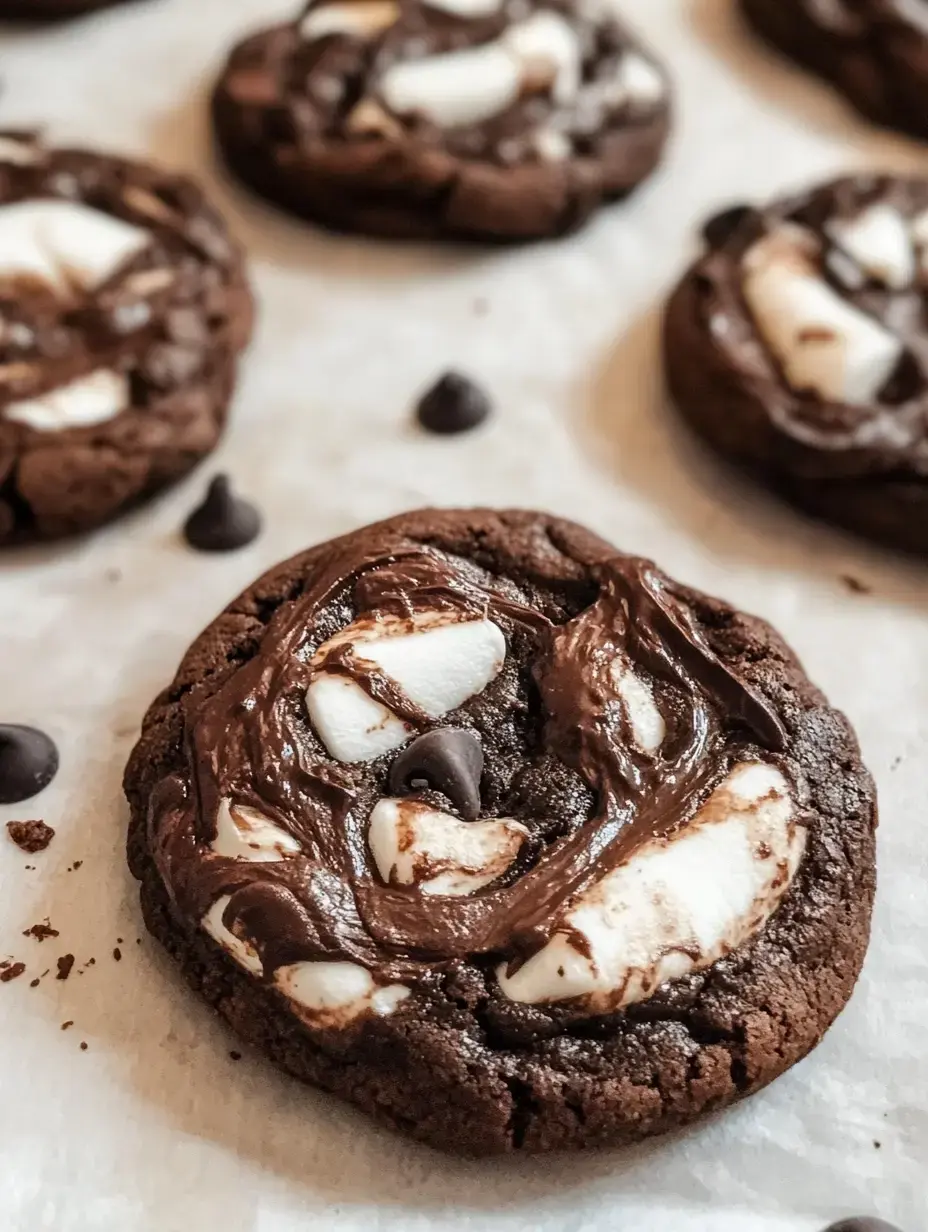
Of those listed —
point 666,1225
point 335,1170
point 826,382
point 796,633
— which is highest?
point 826,382

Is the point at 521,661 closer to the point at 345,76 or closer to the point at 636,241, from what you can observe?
the point at 636,241

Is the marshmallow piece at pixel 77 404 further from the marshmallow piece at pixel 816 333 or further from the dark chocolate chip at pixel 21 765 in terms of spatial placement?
the marshmallow piece at pixel 816 333

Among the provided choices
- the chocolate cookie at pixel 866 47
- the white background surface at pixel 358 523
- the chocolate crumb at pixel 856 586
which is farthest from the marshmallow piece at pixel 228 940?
the chocolate cookie at pixel 866 47

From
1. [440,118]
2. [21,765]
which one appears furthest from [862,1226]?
[440,118]

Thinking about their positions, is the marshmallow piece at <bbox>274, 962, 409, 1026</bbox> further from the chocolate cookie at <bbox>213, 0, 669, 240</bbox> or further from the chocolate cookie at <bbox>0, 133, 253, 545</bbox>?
the chocolate cookie at <bbox>213, 0, 669, 240</bbox>

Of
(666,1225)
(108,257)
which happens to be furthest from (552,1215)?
(108,257)

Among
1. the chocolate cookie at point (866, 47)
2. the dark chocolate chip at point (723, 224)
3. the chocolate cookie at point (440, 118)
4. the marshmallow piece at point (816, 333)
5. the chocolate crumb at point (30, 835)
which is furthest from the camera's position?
Answer: the chocolate cookie at point (866, 47)

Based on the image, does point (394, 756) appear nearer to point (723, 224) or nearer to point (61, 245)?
point (61, 245)
